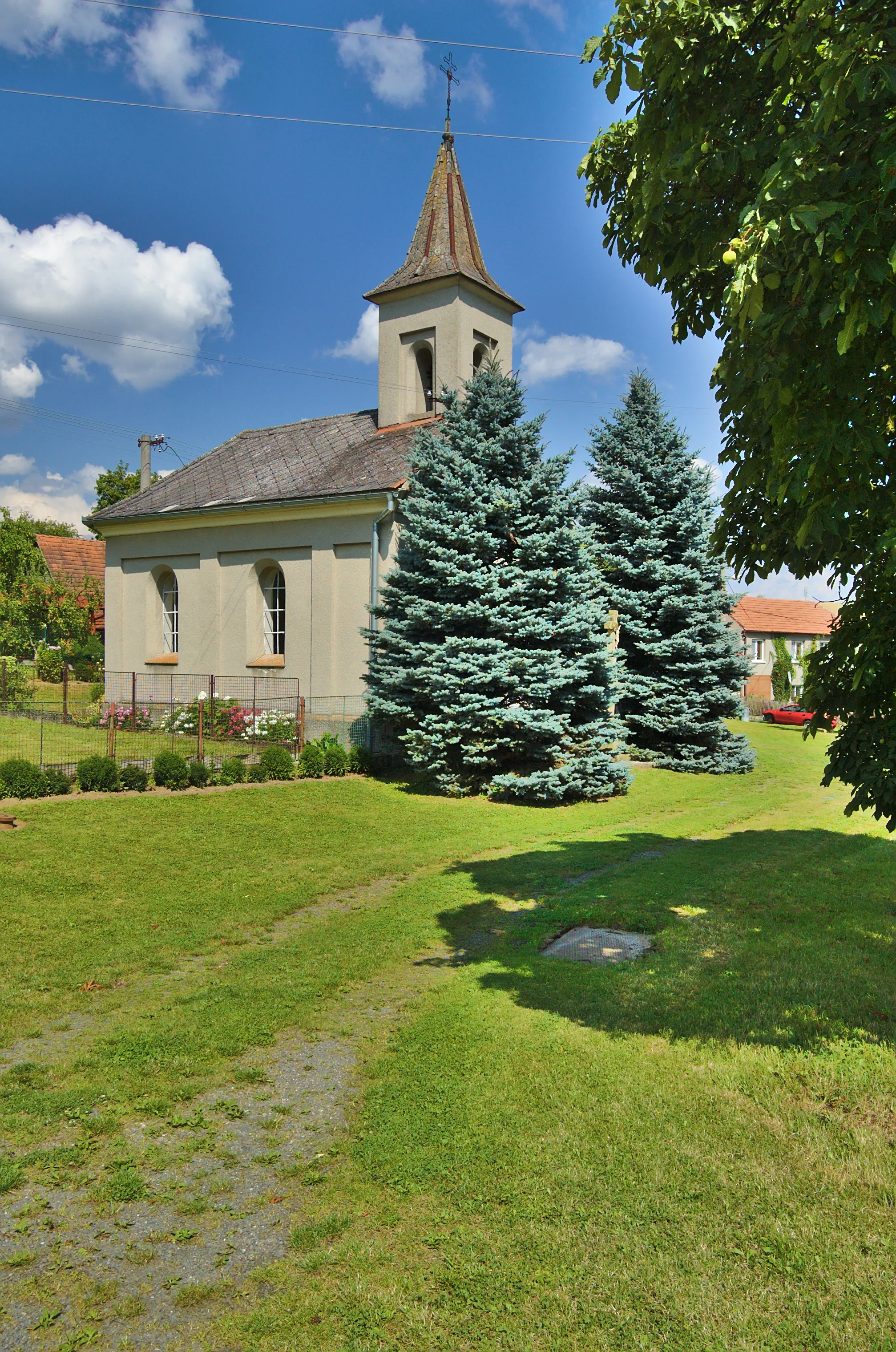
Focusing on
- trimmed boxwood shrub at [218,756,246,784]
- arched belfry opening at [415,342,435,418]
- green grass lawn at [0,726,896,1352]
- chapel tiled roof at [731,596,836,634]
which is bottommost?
green grass lawn at [0,726,896,1352]

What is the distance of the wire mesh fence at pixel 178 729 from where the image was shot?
15.4m

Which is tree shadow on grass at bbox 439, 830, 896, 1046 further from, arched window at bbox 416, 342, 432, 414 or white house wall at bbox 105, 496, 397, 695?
arched window at bbox 416, 342, 432, 414

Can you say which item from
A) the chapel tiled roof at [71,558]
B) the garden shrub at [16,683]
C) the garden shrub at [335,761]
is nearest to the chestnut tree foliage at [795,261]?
the garden shrub at [335,761]

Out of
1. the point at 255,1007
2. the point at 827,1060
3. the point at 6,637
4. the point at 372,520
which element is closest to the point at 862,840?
the point at 827,1060

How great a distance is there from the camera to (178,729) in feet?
66.0

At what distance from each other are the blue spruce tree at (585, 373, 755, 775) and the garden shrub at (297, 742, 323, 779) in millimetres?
7723

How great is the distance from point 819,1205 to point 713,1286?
75cm

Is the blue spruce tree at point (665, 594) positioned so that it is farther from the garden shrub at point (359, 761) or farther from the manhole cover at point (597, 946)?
the manhole cover at point (597, 946)

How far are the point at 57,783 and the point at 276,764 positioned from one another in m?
4.20

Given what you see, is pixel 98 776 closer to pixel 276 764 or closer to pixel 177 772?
pixel 177 772

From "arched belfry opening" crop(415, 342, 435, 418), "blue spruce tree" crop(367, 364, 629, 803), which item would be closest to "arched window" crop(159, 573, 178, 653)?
"arched belfry opening" crop(415, 342, 435, 418)

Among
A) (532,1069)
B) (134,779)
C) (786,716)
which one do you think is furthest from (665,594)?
(786,716)

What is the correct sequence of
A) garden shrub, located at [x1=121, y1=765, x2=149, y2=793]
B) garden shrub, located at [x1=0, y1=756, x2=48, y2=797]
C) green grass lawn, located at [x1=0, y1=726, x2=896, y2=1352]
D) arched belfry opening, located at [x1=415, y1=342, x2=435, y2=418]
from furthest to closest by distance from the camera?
1. arched belfry opening, located at [x1=415, y1=342, x2=435, y2=418]
2. garden shrub, located at [x1=121, y1=765, x2=149, y2=793]
3. garden shrub, located at [x1=0, y1=756, x2=48, y2=797]
4. green grass lawn, located at [x1=0, y1=726, x2=896, y2=1352]

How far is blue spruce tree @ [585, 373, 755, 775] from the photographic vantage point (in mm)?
21062
